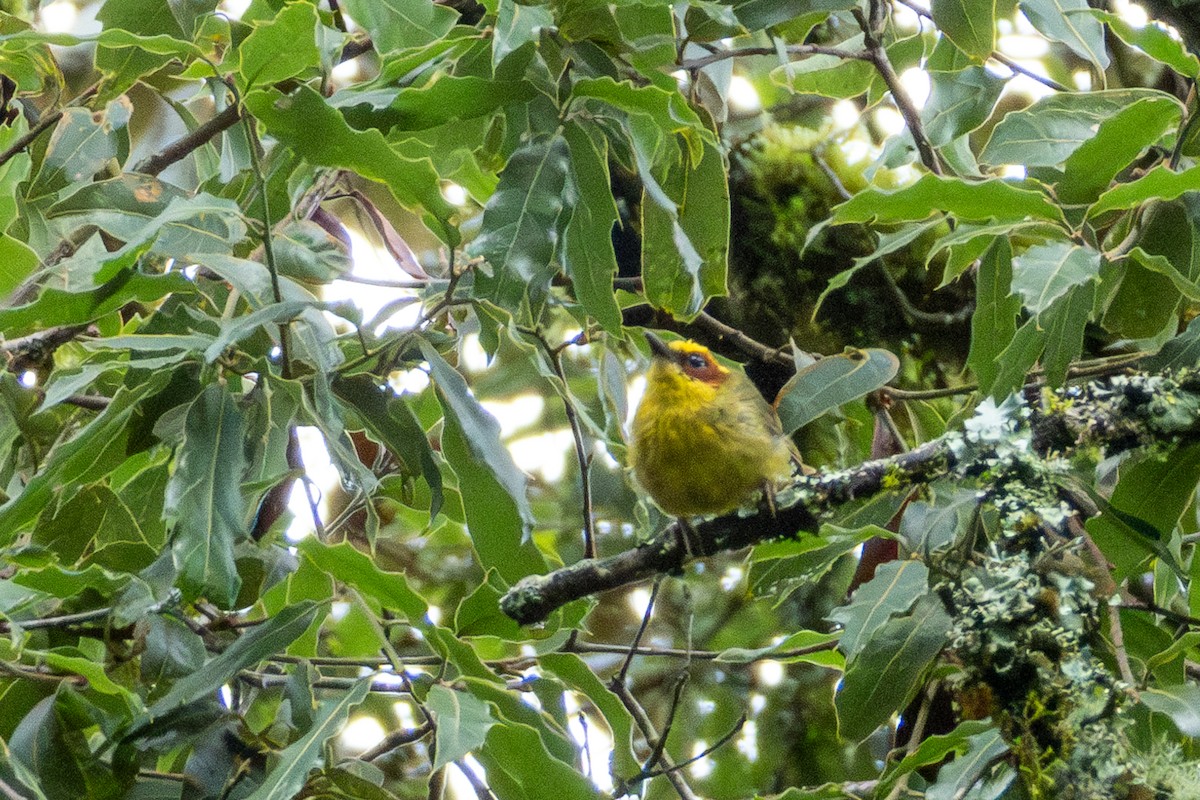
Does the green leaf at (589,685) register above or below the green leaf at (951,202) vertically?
below

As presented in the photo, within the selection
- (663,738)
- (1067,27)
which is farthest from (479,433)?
(1067,27)

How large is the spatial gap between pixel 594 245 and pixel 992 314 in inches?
24.9

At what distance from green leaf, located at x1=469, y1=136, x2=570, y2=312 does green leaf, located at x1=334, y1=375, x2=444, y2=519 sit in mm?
271

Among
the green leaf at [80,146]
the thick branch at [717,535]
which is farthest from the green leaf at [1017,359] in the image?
the green leaf at [80,146]

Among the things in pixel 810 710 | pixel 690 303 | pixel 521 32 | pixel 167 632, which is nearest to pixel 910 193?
pixel 690 303

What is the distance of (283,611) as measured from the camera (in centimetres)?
169

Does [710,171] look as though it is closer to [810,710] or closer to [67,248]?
[67,248]

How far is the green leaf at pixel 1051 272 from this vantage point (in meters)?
1.61

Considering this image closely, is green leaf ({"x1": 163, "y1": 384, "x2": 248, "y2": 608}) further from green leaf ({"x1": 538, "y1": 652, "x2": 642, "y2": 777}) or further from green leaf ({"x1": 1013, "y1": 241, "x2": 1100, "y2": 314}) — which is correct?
green leaf ({"x1": 1013, "y1": 241, "x2": 1100, "y2": 314})

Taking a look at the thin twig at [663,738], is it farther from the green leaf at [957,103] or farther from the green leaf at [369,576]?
the green leaf at [957,103]

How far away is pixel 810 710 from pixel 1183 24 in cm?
228

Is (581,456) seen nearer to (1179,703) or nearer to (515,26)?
(515,26)

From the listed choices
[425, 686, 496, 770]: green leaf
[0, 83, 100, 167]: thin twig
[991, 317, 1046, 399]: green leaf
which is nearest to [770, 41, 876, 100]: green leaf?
[991, 317, 1046, 399]: green leaf

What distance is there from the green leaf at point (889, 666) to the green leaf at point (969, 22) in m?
0.95
